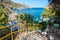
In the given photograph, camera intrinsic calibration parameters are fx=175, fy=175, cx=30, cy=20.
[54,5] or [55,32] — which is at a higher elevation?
[54,5]

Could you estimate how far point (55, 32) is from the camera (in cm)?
913

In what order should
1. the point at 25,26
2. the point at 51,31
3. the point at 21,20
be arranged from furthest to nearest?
the point at 21,20 → the point at 25,26 → the point at 51,31

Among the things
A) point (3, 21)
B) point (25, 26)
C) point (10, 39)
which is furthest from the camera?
point (25, 26)

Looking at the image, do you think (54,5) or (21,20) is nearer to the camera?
(54,5)

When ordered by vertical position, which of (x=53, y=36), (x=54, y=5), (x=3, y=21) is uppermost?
(x=54, y=5)

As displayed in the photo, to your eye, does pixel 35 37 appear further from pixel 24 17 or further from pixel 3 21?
pixel 24 17

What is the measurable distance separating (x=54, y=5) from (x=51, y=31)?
1541mm

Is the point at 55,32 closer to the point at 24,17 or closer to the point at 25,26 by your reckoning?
the point at 25,26

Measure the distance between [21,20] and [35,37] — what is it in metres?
3.76

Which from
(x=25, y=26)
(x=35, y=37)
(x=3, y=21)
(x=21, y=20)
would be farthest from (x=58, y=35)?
(x=21, y=20)

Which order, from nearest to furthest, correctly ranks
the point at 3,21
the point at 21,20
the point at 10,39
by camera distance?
the point at 10,39, the point at 3,21, the point at 21,20

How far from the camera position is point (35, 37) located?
8445 millimetres

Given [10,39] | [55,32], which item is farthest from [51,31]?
[10,39]

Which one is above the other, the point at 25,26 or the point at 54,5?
the point at 54,5
